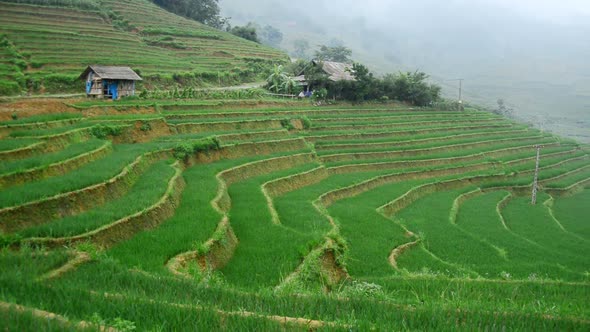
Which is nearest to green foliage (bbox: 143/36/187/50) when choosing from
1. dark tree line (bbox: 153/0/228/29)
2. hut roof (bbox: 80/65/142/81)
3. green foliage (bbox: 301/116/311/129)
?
dark tree line (bbox: 153/0/228/29)

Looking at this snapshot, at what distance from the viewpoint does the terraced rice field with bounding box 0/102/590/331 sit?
17.6ft

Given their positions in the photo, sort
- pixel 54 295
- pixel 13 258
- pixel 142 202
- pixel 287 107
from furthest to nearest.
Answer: pixel 287 107
pixel 142 202
pixel 13 258
pixel 54 295

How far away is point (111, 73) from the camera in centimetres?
2369

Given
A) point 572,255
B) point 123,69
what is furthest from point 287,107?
point 572,255

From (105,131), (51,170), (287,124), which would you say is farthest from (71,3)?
(51,170)

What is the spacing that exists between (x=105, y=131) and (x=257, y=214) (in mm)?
6994

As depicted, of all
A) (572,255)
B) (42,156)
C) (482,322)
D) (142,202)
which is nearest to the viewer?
(482,322)

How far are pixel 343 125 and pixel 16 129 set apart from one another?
19.6 metres

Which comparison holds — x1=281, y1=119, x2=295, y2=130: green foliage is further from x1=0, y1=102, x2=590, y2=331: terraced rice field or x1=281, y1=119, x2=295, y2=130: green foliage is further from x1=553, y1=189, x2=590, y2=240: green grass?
x1=553, y1=189, x2=590, y2=240: green grass

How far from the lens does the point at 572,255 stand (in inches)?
610

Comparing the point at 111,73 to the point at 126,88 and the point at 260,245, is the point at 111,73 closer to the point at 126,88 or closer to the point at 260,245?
the point at 126,88

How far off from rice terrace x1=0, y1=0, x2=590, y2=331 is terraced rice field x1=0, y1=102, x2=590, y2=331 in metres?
0.05

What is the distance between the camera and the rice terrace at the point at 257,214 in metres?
5.46

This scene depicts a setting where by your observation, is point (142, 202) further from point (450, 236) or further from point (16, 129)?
point (450, 236)
